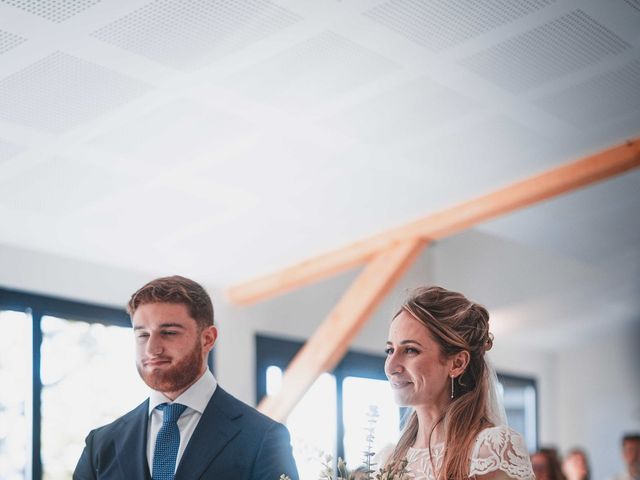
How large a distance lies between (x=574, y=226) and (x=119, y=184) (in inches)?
157

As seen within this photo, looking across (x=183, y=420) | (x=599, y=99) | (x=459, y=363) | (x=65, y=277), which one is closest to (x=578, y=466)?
(x=599, y=99)

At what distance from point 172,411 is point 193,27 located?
8.00 ft

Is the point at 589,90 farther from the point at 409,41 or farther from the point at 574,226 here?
the point at 574,226

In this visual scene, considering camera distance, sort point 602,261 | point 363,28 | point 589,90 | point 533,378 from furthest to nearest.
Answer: point 533,378
point 602,261
point 589,90
point 363,28

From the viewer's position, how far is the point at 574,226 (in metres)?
8.67

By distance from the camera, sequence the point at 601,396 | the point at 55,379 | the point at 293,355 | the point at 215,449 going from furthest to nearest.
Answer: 1. the point at 601,396
2. the point at 293,355
3. the point at 55,379
4. the point at 215,449

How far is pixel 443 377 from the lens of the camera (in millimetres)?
2799

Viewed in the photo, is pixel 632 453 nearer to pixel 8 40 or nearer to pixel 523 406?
pixel 523 406

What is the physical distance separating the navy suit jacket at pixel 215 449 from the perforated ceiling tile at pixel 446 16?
2546 millimetres

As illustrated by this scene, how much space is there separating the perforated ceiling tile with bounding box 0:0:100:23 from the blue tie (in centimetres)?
226

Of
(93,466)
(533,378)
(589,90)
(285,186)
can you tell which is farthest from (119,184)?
(533,378)

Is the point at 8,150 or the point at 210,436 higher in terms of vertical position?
the point at 8,150

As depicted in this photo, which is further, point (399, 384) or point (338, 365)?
point (338, 365)

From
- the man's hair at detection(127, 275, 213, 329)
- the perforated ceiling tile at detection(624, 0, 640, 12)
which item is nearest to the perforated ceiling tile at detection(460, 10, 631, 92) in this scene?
the perforated ceiling tile at detection(624, 0, 640, 12)
